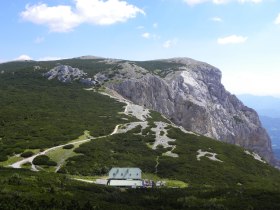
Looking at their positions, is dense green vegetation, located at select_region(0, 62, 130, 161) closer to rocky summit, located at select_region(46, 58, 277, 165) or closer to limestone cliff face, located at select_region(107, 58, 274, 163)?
rocky summit, located at select_region(46, 58, 277, 165)

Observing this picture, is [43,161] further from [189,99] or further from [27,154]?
[189,99]

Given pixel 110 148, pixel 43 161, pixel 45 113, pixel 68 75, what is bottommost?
pixel 110 148

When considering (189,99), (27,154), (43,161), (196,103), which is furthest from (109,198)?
(189,99)

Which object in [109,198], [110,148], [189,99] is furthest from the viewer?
[189,99]

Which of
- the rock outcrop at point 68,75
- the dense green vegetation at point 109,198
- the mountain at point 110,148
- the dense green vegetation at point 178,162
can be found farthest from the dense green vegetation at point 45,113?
the dense green vegetation at point 109,198

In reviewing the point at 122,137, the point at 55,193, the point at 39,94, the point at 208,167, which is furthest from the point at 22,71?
the point at 55,193

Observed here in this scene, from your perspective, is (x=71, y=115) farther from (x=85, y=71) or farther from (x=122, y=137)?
(x=85, y=71)
